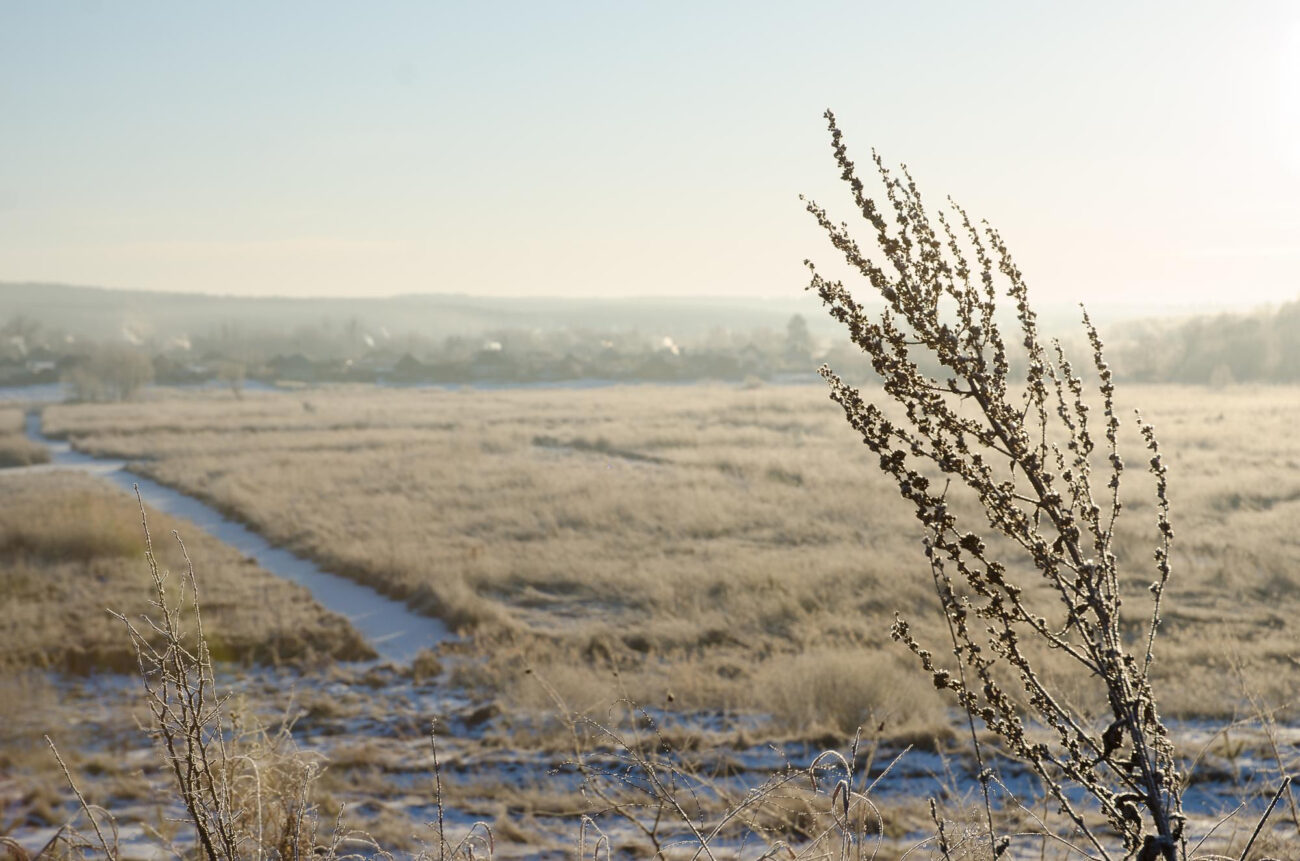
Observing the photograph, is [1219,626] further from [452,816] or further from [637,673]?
[452,816]

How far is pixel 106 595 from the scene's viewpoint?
14953mm

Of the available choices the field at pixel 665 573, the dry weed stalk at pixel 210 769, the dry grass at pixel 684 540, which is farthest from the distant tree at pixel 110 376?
the dry weed stalk at pixel 210 769

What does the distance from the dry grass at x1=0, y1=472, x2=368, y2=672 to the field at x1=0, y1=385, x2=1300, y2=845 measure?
254mm

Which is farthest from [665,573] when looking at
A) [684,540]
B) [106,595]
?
[106,595]

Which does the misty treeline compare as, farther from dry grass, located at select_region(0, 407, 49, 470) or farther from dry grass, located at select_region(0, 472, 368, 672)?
dry grass, located at select_region(0, 472, 368, 672)

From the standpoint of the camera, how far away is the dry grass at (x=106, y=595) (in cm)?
1254

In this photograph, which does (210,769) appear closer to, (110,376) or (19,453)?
(19,453)

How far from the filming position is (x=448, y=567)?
1636 cm

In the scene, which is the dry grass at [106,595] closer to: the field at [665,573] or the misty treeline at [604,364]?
the field at [665,573]

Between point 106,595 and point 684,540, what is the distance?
9669 mm

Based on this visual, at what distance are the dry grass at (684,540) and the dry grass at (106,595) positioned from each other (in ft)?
5.67

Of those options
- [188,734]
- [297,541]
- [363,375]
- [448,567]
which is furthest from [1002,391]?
[363,375]

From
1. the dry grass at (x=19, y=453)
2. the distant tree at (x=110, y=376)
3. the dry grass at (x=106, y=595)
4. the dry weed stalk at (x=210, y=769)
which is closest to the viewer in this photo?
the dry weed stalk at (x=210, y=769)

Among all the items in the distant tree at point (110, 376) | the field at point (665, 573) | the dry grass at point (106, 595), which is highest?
the distant tree at point (110, 376)
